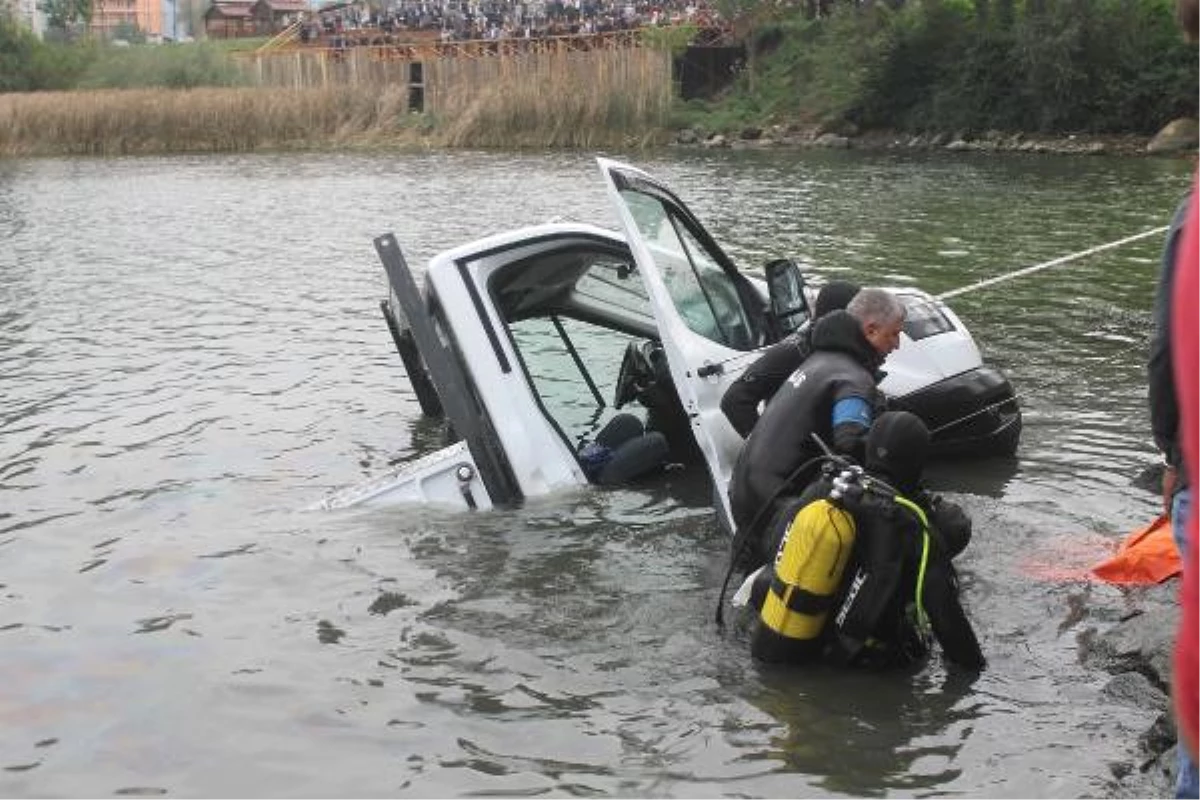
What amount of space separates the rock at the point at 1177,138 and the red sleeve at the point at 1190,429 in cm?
3685

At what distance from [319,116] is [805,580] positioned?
1741 inches

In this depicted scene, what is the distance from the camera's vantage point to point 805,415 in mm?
6031

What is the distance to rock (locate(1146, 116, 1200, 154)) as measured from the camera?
118ft

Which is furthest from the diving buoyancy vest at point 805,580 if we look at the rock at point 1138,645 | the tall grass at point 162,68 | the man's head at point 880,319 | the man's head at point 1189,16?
the tall grass at point 162,68

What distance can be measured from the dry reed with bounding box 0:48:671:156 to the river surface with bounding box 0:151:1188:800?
30.0 metres

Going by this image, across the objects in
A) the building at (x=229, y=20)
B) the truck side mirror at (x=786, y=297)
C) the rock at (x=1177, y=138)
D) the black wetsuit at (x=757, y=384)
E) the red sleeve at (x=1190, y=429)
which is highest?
the building at (x=229, y=20)

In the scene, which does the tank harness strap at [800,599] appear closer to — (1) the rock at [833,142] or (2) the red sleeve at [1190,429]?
(2) the red sleeve at [1190,429]

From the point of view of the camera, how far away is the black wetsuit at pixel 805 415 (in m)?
5.96

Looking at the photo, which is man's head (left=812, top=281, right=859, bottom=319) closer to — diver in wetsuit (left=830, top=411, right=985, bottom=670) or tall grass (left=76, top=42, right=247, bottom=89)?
diver in wetsuit (left=830, top=411, right=985, bottom=670)

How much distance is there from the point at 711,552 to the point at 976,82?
127 feet

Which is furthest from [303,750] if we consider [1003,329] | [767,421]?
[1003,329]

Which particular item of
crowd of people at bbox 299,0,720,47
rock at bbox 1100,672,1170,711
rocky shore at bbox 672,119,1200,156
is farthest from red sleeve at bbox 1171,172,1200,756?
crowd of people at bbox 299,0,720,47

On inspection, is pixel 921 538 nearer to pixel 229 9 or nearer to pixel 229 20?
pixel 229 20

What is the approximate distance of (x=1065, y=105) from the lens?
40875 mm
